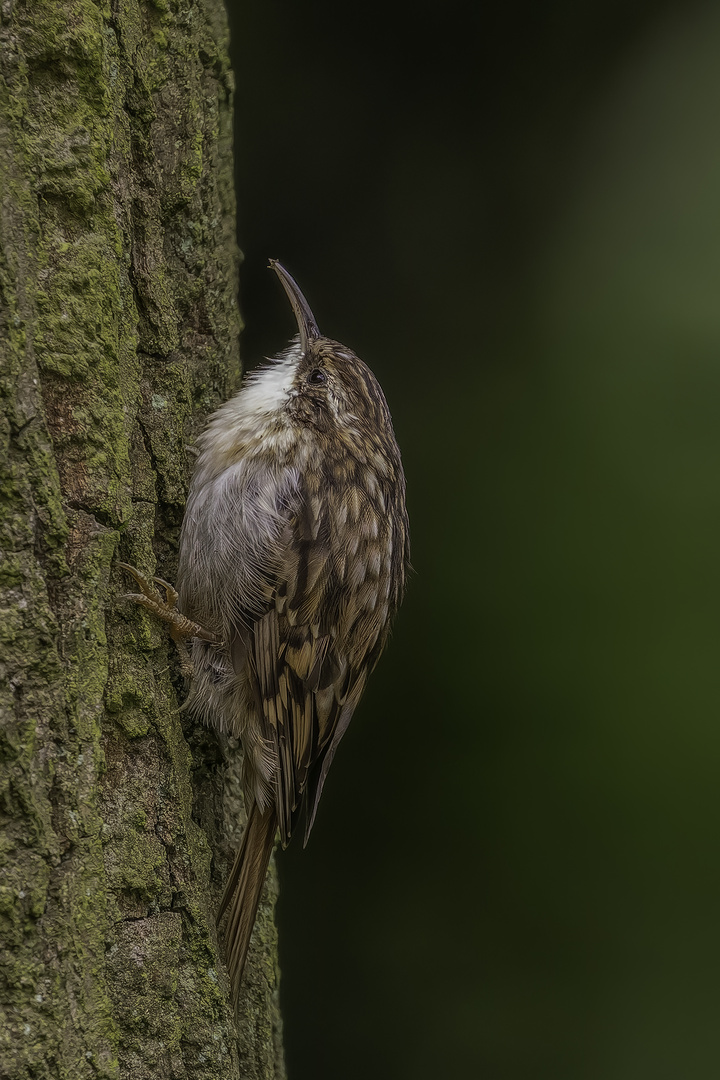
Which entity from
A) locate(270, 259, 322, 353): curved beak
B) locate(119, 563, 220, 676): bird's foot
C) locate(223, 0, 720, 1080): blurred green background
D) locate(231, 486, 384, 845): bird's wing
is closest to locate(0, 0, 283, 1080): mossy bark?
locate(119, 563, 220, 676): bird's foot

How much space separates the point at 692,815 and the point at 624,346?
52.6 inches

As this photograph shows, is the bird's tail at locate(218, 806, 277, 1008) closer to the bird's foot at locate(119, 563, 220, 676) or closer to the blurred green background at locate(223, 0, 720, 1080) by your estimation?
the bird's foot at locate(119, 563, 220, 676)

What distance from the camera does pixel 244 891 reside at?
1502 millimetres

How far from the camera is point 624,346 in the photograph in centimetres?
260

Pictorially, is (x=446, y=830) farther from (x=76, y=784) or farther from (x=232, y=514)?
(x=76, y=784)

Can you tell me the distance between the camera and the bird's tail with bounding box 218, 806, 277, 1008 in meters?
1.47

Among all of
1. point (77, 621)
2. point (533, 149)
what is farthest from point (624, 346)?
point (77, 621)

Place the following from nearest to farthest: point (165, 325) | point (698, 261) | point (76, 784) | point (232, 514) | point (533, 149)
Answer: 1. point (76, 784)
2. point (165, 325)
3. point (232, 514)
4. point (698, 261)
5. point (533, 149)

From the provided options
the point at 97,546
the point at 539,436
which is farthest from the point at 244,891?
the point at 539,436

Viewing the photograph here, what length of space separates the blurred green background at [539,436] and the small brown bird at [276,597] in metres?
0.93

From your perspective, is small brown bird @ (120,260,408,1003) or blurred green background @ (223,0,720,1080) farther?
blurred green background @ (223,0,720,1080)

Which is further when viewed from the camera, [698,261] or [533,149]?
[533,149]

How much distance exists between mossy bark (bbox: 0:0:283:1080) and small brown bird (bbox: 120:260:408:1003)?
0.07m

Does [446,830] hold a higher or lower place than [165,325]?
lower
